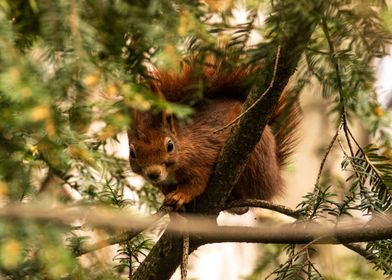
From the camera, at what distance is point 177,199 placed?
1.83 meters

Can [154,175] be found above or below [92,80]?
below

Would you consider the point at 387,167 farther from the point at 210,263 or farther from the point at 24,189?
the point at 210,263

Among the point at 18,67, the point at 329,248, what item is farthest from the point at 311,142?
the point at 18,67

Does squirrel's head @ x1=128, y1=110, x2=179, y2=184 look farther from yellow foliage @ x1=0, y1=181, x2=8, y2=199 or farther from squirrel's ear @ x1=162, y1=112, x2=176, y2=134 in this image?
yellow foliage @ x1=0, y1=181, x2=8, y2=199

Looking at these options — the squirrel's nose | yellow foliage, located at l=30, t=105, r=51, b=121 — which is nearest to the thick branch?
the squirrel's nose

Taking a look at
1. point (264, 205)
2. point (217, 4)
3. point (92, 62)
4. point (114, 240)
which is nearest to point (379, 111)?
point (264, 205)

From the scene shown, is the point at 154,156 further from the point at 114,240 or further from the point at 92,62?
the point at 92,62

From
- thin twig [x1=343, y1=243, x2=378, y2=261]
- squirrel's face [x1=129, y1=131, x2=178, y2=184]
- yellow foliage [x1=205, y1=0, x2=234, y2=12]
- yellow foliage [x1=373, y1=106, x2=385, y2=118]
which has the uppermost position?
yellow foliage [x1=205, y1=0, x2=234, y2=12]

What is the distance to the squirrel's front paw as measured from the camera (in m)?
1.81

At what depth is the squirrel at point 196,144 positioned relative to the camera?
6.09 ft

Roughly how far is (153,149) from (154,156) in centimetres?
2

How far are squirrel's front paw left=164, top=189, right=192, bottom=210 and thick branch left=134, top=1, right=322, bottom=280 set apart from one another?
0.08 meters

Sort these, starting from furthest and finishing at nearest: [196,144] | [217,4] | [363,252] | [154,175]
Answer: [196,144] → [154,175] → [363,252] → [217,4]

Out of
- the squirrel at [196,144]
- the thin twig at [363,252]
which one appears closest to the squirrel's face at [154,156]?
the squirrel at [196,144]
